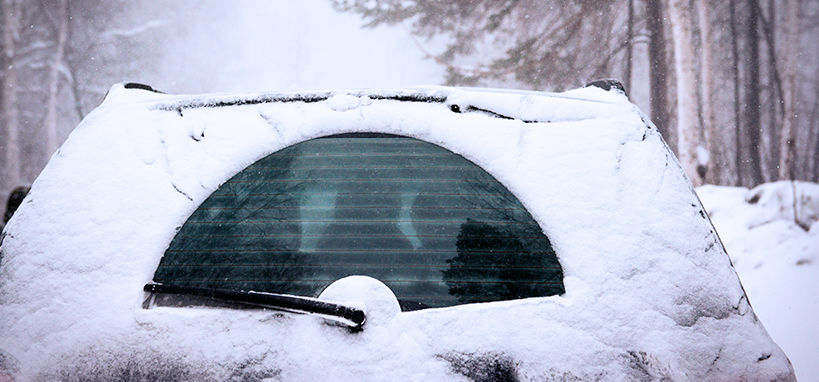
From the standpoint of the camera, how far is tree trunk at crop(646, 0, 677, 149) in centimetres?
1171

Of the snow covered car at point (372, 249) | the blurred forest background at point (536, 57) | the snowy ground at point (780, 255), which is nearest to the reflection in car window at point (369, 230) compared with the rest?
the snow covered car at point (372, 249)

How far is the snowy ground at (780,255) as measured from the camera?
13.9 ft

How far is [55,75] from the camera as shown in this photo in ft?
57.6

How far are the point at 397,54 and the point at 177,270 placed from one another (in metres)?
47.9

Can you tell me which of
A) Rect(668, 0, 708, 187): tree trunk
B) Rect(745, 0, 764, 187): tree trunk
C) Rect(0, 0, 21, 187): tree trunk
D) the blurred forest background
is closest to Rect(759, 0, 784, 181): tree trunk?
the blurred forest background

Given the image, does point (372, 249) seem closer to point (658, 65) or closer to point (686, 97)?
point (686, 97)

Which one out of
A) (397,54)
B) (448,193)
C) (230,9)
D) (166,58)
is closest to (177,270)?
(448,193)

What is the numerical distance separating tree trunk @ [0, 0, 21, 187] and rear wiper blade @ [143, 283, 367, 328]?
1883 cm

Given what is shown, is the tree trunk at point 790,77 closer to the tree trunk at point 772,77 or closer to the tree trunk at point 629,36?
the tree trunk at point 772,77

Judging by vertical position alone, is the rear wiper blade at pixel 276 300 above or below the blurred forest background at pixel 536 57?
below

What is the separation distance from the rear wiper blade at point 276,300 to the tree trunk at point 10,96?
61.8 feet

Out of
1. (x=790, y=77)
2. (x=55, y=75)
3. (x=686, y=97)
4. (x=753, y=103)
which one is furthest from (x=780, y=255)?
(x=55, y=75)

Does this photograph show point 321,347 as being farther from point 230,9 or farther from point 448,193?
point 230,9

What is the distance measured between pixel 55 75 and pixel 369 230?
21.0m
